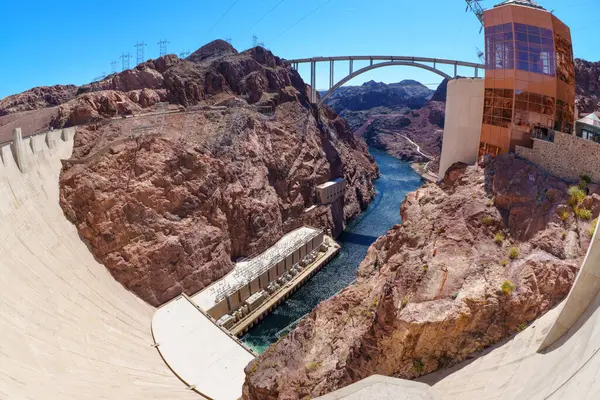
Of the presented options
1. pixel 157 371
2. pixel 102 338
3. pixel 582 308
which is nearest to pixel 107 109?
pixel 102 338

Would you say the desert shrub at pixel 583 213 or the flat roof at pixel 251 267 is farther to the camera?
the flat roof at pixel 251 267

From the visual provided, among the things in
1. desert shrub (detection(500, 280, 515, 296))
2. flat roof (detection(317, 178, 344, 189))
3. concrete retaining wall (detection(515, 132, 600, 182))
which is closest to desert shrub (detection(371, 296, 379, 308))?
desert shrub (detection(500, 280, 515, 296))

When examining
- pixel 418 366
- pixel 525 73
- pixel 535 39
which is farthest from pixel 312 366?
pixel 535 39

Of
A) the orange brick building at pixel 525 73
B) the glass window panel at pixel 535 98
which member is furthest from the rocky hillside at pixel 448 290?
the glass window panel at pixel 535 98

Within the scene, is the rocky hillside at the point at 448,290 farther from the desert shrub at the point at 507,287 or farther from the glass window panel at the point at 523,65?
the glass window panel at the point at 523,65

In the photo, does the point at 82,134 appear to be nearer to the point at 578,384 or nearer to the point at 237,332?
the point at 237,332
